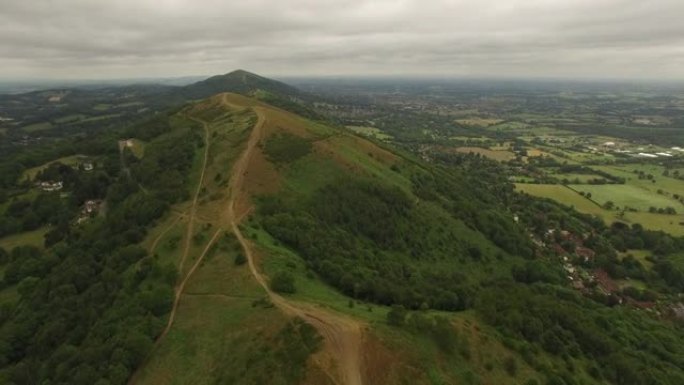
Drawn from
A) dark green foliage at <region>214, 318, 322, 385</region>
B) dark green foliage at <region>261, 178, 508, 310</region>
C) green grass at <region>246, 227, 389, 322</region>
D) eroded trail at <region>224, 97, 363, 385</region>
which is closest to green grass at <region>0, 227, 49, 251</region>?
dark green foliage at <region>261, 178, 508, 310</region>

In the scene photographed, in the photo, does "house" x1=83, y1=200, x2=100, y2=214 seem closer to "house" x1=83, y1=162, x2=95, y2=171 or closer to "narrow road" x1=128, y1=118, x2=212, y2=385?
"house" x1=83, y1=162, x2=95, y2=171

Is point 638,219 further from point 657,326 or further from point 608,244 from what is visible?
point 657,326

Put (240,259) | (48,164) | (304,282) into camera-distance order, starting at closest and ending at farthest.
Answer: (304,282), (240,259), (48,164)

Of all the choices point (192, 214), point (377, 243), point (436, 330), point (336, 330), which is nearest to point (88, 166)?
point (192, 214)

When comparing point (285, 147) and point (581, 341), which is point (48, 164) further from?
point (581, 341)

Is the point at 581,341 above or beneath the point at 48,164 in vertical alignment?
beneath

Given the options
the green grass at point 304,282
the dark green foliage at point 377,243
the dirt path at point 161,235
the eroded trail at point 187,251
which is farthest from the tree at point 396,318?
the dirt path at point 161,235

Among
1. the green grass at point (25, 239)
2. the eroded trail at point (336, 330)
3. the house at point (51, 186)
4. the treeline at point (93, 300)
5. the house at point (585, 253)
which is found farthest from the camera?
the house at point (51, 186)

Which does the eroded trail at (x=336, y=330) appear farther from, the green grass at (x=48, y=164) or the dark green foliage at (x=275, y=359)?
the green grass at (x=48, y=164)
